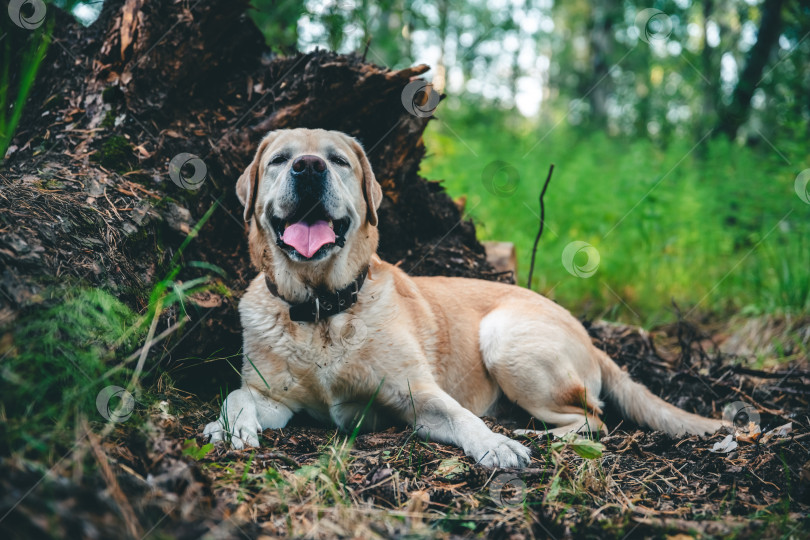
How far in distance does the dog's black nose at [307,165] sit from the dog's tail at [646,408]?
2.34 metres

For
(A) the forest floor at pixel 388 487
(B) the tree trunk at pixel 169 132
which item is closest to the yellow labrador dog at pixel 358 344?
(A) the forest floor at pixel 388 487

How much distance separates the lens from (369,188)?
3346 millimetres

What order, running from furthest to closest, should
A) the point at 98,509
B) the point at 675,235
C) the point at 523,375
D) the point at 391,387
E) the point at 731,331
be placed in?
1. the point at 675,235
2. the point at 731,331
3. the point at 523,375
4. the point at 391,387
5. the point at 98,509

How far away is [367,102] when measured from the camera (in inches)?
150

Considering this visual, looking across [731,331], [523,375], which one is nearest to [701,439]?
[523,375]

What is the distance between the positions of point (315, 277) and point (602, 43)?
46.4 ft

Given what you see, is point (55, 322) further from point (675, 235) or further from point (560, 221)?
point (675, 235)

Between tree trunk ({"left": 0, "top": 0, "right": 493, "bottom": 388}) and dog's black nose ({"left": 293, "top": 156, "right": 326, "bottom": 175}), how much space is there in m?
0.90

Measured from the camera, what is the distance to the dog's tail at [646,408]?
3199mm

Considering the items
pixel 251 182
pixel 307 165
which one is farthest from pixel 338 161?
pixel 251 182

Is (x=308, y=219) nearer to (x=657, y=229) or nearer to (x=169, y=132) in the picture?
(x=169, y=132)

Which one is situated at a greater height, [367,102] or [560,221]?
[367,102]

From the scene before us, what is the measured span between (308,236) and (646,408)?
7.91ft

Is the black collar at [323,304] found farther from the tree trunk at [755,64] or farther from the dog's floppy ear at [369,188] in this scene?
the tree trunk at [755,64]
